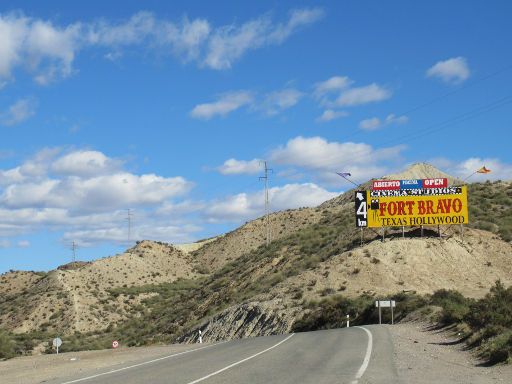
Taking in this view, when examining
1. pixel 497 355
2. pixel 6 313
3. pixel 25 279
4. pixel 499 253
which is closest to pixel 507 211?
pixel 499 253

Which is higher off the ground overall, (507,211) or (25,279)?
(507,211)

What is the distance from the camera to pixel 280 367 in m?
18.0

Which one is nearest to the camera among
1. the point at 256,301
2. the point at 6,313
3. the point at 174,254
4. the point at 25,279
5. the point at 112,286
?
the point at 256,301

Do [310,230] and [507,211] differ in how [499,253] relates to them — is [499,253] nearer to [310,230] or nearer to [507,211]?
[507,211]

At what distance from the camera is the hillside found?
5159 centimetres

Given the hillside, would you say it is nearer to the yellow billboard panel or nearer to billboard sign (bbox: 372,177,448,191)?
the yellow billboard panel

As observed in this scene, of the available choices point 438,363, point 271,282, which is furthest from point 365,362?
point 271,282

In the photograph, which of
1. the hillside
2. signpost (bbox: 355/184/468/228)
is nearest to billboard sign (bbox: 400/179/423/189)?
signpost (bbox: 355/184/468/228)

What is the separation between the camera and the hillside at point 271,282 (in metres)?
51.6

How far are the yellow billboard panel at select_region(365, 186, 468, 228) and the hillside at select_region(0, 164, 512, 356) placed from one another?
11.0ft

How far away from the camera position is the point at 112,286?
9794 centimetres

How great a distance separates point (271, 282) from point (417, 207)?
15.7 meters

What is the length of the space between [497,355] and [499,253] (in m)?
41.6

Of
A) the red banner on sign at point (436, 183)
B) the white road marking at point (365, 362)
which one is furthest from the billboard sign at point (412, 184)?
the white road marking at point (365, 362)
